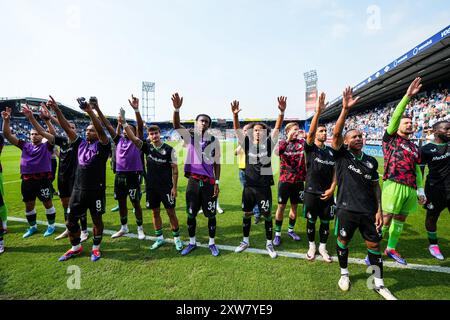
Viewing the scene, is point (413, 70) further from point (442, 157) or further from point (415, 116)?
point (442, 157)

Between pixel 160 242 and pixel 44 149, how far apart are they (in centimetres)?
343

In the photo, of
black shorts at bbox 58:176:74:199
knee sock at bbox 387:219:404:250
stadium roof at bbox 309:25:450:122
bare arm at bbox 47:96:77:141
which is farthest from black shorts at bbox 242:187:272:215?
stadium roof at bbox 309:25:450:122

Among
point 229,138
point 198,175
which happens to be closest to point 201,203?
point 198,175

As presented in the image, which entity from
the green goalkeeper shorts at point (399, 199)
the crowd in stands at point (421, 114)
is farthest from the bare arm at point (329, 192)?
the crowd in stands at point (421, 114)

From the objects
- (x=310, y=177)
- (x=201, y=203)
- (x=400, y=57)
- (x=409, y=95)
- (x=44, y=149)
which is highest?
(x=400, y=57)

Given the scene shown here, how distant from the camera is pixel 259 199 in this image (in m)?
4.15

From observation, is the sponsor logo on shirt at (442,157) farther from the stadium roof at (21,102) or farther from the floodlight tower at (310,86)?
the floodlight tower at (310,86)

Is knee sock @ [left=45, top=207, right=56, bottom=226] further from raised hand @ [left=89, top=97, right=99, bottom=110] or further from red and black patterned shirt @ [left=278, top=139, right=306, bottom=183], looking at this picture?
red and black patterned shirt @ [left=278, top=139, right=306, bottom=183]

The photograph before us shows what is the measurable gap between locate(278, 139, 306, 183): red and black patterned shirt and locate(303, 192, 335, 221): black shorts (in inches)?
22.3

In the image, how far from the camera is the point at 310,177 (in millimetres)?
4004

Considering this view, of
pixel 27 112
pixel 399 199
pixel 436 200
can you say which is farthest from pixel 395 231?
pixel 27 112

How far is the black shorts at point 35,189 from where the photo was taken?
4973 millimetres
